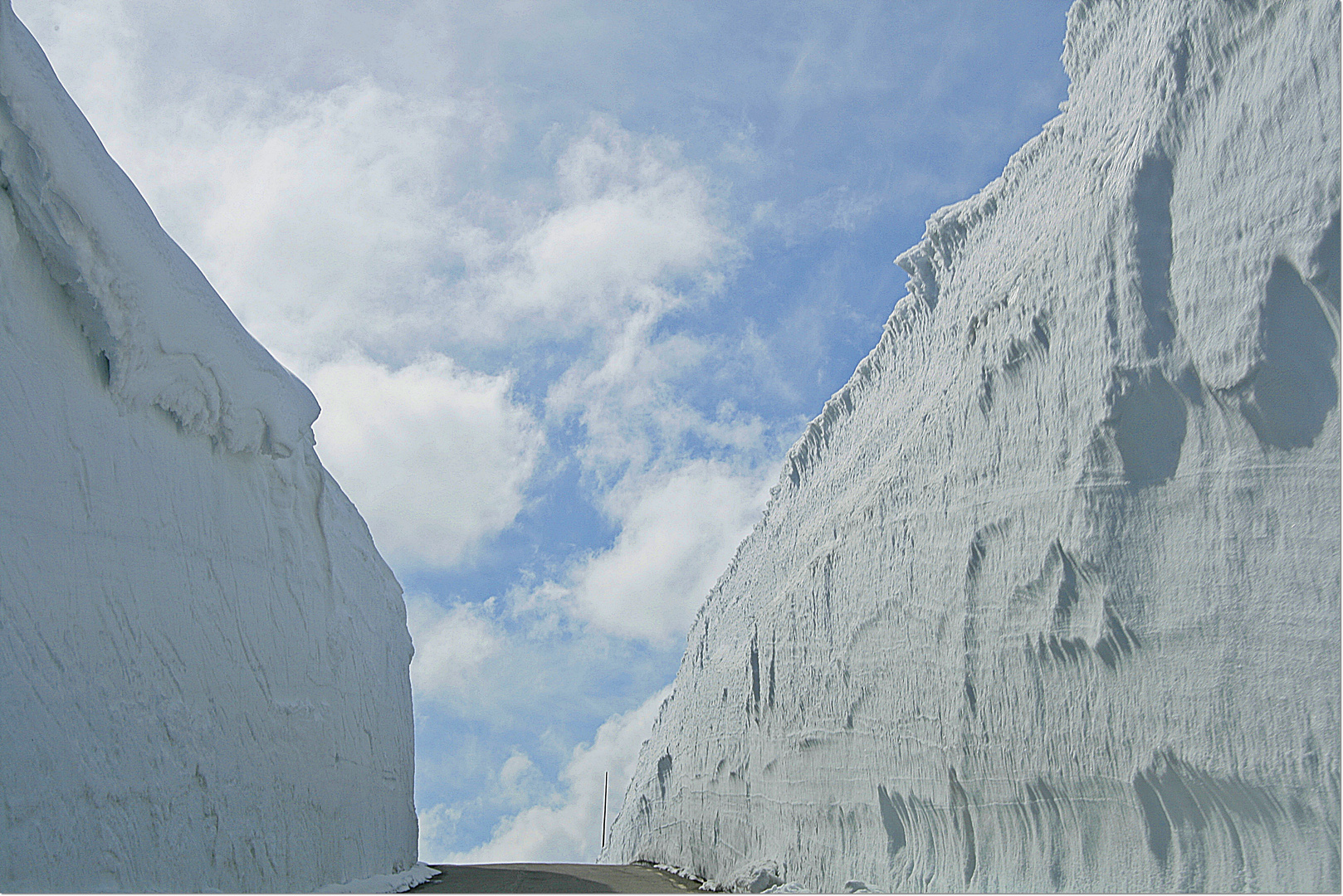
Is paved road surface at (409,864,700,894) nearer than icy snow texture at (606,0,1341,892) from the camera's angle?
No

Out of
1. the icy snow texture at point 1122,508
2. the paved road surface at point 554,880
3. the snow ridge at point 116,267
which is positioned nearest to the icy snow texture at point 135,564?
the snow ridge at point 116,267

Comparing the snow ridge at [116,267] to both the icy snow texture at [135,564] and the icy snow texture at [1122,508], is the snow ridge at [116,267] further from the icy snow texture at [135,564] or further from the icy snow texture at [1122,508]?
the icy snow texture at [1122,508]

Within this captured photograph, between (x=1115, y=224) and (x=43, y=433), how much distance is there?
8.22 meters

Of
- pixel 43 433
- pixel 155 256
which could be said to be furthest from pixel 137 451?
pixel 155 256

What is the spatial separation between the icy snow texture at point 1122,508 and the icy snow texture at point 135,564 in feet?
19.9

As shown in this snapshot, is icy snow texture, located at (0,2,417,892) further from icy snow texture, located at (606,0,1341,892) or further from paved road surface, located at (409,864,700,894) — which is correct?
icy snow texture, located at (606,0,1341,892)

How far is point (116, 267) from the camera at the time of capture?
8.20 metres

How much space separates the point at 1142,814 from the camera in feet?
20.0

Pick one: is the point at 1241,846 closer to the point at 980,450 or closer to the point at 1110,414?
the point at 1110,414

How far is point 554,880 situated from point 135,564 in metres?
8.26

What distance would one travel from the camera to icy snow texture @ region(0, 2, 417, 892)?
6.98 metres

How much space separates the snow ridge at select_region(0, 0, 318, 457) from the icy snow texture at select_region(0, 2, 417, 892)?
0.07 feet

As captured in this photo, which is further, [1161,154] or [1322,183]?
[1161,154]

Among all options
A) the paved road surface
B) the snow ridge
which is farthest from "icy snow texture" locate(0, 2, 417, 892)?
the paved road surface
